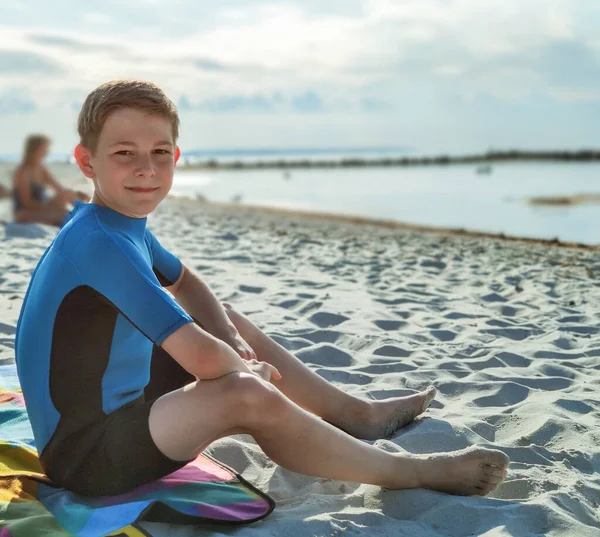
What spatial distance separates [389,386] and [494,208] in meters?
15.7

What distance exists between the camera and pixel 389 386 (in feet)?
10.6

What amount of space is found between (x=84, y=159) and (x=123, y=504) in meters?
1.02

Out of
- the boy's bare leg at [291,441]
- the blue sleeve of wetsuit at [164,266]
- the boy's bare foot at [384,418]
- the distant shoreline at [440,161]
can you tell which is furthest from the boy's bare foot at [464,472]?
the distant shoreline at [440,161]

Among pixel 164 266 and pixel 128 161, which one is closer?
pixel 128 161

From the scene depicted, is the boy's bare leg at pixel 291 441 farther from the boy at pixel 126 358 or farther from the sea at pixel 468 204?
the sea at pixel 468 204

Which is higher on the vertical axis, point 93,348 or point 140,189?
point 140,189

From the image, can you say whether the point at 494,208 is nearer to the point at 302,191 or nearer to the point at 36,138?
the point at 302,191

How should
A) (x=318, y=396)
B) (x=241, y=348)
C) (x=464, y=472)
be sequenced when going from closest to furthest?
(x=464, y=472) < (x=241, y=348) < (x=318, y=396)

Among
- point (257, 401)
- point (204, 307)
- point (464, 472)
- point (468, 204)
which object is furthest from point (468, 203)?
point (257, 401)

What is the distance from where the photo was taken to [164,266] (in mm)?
2521

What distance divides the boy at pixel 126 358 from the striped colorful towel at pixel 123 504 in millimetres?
59

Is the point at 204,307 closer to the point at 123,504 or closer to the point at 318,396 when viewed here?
the point at 318,396

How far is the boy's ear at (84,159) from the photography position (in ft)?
6.75

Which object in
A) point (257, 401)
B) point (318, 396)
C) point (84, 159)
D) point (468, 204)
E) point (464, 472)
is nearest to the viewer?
point (257, 401)
